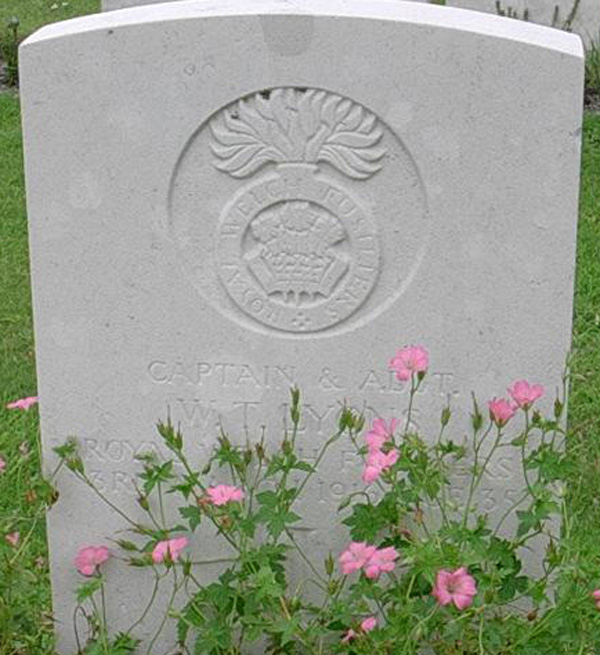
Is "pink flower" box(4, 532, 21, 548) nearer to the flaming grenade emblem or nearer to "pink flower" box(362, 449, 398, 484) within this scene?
the flaming grenade emblem

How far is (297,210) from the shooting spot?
2949mm

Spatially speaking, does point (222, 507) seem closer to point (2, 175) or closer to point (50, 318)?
point (50, 318)

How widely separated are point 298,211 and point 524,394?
566mm

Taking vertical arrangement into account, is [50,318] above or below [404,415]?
above

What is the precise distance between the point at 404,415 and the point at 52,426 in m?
0.74

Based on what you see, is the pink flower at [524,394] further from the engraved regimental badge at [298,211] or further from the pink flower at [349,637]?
the pink flower at [349,637]

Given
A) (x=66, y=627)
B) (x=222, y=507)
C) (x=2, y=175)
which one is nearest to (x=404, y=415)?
(x=222, y=507)

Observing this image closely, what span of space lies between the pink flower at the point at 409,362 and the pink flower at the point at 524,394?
174mm

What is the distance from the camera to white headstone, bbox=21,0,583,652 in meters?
2.82

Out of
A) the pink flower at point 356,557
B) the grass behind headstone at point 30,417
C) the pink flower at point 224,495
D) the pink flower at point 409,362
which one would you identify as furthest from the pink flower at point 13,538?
the pink flower at point 409,362

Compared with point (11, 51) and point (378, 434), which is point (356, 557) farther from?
point (11, 51)

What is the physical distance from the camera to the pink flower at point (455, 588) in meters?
2.59

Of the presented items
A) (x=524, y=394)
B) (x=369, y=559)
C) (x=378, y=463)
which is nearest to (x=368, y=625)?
(x=369, y=559)

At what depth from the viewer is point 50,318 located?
3088mm
